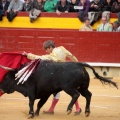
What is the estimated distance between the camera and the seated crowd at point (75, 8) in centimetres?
1355

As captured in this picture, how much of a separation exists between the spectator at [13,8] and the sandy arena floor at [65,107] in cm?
385

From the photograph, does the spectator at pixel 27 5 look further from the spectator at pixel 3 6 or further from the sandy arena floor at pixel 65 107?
the sandy arena floor at pixel 65 107

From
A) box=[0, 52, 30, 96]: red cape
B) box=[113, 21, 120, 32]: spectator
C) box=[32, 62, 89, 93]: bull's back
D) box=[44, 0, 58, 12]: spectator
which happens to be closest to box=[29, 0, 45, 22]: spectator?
box=[44, 0, 58, 12]: spectator

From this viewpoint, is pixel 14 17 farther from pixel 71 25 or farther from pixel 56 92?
pixel 56 92

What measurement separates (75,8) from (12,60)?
5679 millimetres

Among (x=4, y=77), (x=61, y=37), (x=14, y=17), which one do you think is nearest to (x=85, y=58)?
(x=61, y=37)

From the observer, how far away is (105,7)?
1357 cm

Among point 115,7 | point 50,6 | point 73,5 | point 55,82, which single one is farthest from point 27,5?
point 55,82

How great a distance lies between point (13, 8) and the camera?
48.1 feet

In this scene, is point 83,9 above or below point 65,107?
above

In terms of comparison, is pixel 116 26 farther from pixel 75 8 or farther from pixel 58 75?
pixel 58 75

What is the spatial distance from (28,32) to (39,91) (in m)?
6.45

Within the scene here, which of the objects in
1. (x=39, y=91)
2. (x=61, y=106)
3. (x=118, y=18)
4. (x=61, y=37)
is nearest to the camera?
(x=39, y=91)

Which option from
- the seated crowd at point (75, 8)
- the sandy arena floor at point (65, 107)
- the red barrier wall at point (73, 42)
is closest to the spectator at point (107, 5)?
the seated crowd at point (75, 8)
